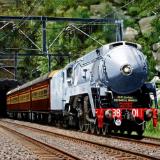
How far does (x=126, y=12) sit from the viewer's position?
237 feet

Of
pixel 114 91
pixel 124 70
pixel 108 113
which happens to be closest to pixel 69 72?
Result: pixel 114 91

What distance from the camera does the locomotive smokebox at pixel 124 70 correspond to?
1838 cm

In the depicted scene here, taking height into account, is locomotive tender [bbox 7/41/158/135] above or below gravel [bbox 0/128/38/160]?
above

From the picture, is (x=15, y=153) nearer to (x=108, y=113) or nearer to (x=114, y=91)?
(x=108, y=113)

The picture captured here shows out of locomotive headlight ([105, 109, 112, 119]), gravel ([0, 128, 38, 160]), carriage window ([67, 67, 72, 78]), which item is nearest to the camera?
gravel ([0, 128, 38, 160])

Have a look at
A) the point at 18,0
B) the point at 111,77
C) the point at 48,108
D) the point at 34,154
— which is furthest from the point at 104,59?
the point at 18,0

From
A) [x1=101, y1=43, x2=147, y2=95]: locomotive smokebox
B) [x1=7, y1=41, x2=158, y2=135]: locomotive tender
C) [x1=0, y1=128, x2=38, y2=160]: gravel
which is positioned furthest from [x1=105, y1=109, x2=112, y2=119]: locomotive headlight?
[x1=0, y1=128, x2=38, y2=160]: gravel

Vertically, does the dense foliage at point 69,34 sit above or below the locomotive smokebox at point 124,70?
above

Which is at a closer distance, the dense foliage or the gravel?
the gravel

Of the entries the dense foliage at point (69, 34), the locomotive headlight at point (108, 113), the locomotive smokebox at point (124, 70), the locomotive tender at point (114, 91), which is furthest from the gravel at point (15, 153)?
the dense foliage at point (69, 34)

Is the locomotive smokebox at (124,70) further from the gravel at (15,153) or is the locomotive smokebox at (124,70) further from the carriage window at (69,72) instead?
the gravel at (15,153)

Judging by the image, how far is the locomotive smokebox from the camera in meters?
18.4

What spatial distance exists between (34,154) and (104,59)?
277 inches

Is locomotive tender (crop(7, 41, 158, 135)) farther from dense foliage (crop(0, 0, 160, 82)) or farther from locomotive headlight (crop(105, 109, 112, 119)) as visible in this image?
dense foliage (crop(0, 0, 160, 82))
